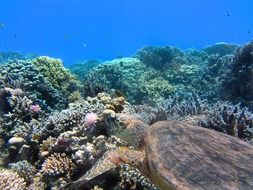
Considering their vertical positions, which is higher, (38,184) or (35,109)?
(35,109)

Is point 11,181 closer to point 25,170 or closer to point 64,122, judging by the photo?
point 25,170

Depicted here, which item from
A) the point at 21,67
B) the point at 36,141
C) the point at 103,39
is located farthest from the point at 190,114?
the point at 103,39

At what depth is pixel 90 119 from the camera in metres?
5.59

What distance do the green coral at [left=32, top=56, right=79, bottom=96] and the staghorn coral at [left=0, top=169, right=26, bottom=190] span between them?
5.61m

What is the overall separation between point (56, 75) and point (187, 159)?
8753 mm

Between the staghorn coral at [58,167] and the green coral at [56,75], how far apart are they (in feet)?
18.4

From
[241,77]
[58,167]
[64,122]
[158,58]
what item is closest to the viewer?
[58,167]

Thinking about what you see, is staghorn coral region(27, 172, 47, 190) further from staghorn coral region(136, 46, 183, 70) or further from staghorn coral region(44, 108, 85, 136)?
staghorn coral region(136, 46, 183, 70)

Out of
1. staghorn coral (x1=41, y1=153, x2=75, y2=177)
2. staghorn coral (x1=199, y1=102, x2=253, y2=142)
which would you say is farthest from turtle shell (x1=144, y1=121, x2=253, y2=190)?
staghorn coral (x1=199, y1=102, x2=253, y2=142)

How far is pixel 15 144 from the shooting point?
6.12m

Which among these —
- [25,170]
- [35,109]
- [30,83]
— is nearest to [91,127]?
[25,170]

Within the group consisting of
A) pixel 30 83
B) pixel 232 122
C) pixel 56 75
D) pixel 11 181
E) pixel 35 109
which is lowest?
pixel 11 181

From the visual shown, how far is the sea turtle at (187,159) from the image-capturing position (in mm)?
2650

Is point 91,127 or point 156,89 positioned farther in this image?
point 156,89
